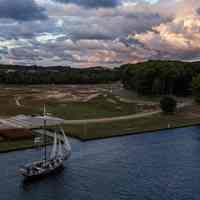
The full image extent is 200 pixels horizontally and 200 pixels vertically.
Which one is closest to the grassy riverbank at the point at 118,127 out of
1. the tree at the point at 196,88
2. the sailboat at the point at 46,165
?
the sailboat at the point at 46,165

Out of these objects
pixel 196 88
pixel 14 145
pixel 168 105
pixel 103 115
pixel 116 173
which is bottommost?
pixel 116 173

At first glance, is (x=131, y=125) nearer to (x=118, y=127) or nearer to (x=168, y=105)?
(x=118, y=127)

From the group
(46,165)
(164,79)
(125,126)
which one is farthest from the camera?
(164,79)

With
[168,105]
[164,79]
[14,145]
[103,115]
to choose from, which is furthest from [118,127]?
[164,79]

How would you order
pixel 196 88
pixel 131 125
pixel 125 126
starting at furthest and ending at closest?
pixel 196 88 → pixel 131 125 → pixel 125 126

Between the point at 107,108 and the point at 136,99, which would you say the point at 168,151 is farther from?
the point at 136,99

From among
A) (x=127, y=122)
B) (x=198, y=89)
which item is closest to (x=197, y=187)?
(x=127, y=122)

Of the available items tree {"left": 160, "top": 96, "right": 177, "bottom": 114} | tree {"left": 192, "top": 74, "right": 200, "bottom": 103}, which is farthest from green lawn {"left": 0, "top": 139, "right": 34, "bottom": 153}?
tree {"left": 192, "top": 74, "right": 200, "bottom": 103}

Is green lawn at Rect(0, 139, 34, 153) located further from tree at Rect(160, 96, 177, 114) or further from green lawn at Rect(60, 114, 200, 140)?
tree at Rect(160, 96, 177, 114)

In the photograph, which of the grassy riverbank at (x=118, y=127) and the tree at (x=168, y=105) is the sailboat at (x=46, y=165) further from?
the tree at (x=168, y=105)
